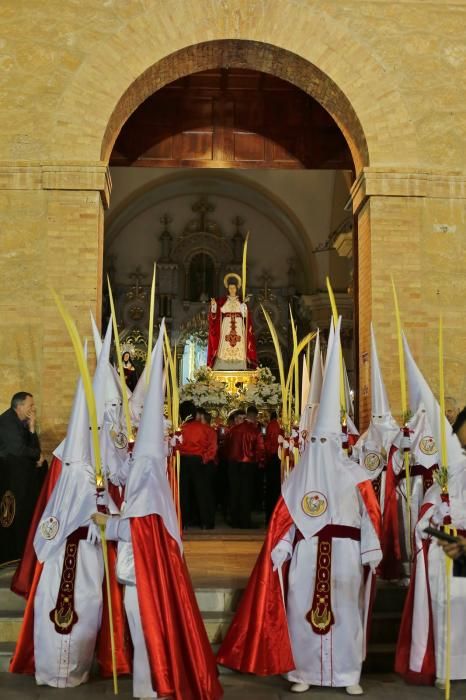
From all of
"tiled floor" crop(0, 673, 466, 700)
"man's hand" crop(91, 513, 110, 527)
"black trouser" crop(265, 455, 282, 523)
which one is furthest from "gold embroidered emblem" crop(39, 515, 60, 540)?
"black trouser" crop(265, 455, 282, 523)

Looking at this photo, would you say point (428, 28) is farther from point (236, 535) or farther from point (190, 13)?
point (236, 535)

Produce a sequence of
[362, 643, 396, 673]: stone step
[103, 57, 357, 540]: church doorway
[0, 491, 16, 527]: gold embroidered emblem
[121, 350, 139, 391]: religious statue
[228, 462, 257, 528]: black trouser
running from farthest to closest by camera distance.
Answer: [103, 57, 357, 540]: church doorway, [121, 350, 139, 391]: religious statue, [228, 462, 257, 528]: black trouser, [0, 491, 16, 527]: gold embroidered emblem, [362, 643, 396, 673]: stone step

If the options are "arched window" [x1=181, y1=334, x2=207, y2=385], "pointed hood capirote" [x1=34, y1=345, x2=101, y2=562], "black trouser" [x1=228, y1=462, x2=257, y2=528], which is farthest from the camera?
"arched window" [x1=181, y1=334, x2=207, y2=385]

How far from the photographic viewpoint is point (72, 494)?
5.96 meters

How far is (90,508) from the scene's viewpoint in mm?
6004

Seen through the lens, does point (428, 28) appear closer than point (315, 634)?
No

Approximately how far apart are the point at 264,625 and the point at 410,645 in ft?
3.73

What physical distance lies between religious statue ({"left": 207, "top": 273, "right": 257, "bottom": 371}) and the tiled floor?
9.92m

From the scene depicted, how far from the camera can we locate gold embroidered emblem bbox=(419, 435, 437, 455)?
24.8 feet

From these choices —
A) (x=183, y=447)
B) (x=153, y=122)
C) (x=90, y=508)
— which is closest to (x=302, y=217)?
(x=153, y=122)

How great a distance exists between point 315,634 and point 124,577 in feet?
5.00

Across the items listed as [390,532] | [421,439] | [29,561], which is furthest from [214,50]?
[29,561]

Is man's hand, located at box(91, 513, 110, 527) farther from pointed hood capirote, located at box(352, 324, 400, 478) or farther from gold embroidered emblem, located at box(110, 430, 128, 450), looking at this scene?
pointed hood capirote, located at box(352, 324, 400, 478)

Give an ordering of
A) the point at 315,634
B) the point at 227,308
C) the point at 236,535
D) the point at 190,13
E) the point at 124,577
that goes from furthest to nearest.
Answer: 1. the point at 227,308
2. the point at 190,13
3. the point at 236,535
4. the point at 315,634
5. the point at 124,577
